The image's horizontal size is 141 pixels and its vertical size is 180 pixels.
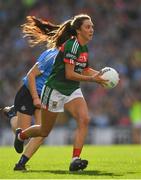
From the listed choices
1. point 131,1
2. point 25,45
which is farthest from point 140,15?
point 25,45

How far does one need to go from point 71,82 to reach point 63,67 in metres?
0.23

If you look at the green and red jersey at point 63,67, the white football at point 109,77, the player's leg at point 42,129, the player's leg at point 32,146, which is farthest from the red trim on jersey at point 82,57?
the player's leg at point 32,146

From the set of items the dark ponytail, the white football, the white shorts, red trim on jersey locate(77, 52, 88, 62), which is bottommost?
the white shorts

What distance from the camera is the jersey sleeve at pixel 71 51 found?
9.23 meters

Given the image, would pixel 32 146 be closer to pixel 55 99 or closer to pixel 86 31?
pixel 55 99

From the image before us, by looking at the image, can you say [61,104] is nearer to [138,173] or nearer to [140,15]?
[138,173]

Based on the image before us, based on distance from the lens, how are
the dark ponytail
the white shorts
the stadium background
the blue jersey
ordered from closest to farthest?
the white shorts < the dark ponytail < the blue jersey < the stadium background

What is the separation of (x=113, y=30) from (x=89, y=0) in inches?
66.0

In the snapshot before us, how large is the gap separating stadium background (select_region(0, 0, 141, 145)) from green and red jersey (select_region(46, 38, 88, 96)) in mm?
13818

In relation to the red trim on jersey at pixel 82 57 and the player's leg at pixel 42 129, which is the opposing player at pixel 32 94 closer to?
the player's leg at pixel 42 129

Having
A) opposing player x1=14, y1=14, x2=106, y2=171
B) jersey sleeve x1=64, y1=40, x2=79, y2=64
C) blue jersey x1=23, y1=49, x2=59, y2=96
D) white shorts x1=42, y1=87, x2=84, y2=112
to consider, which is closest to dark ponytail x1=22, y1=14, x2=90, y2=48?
opposing player x1=14, y1=14, x2=106, y2=171

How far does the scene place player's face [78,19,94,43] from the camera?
372 inches

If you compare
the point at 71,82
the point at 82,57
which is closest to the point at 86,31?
the point at 82,57

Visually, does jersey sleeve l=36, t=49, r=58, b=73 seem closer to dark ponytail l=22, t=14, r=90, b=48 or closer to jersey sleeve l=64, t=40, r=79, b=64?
dark ponytail l=22, t=14, r=90, b=48
